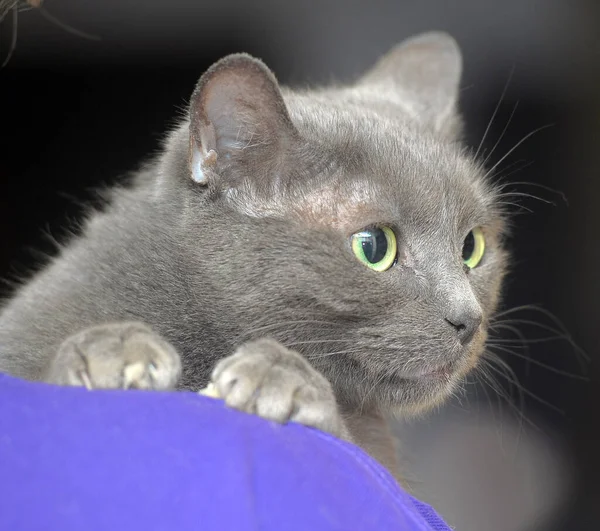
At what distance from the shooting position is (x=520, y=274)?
3258 millimetres

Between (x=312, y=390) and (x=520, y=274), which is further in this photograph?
(x=520, y=274)

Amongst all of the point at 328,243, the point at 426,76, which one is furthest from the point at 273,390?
the point at 426,76

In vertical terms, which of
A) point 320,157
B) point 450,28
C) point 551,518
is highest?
point 450,28

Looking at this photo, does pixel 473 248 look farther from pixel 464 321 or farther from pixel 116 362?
pixel 116 362

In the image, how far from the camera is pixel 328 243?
1.16 m

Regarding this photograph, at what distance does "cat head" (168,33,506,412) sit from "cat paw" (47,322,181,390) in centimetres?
23

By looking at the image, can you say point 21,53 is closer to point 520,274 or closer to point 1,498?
point 520,274

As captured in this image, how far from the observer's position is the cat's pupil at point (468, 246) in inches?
55.3

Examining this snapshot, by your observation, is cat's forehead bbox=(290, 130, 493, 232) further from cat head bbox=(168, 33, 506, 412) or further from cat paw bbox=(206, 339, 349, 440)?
cat paw bbox=(206, 339, 349, 440)

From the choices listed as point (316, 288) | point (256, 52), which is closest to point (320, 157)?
point (316, 288)

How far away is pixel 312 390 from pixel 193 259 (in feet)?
1.16

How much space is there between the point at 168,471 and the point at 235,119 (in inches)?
23.7

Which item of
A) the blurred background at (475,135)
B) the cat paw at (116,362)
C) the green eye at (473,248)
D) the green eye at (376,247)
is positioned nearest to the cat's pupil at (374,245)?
the green eye at (376,247)

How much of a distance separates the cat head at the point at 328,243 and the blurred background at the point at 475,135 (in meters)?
1.92
